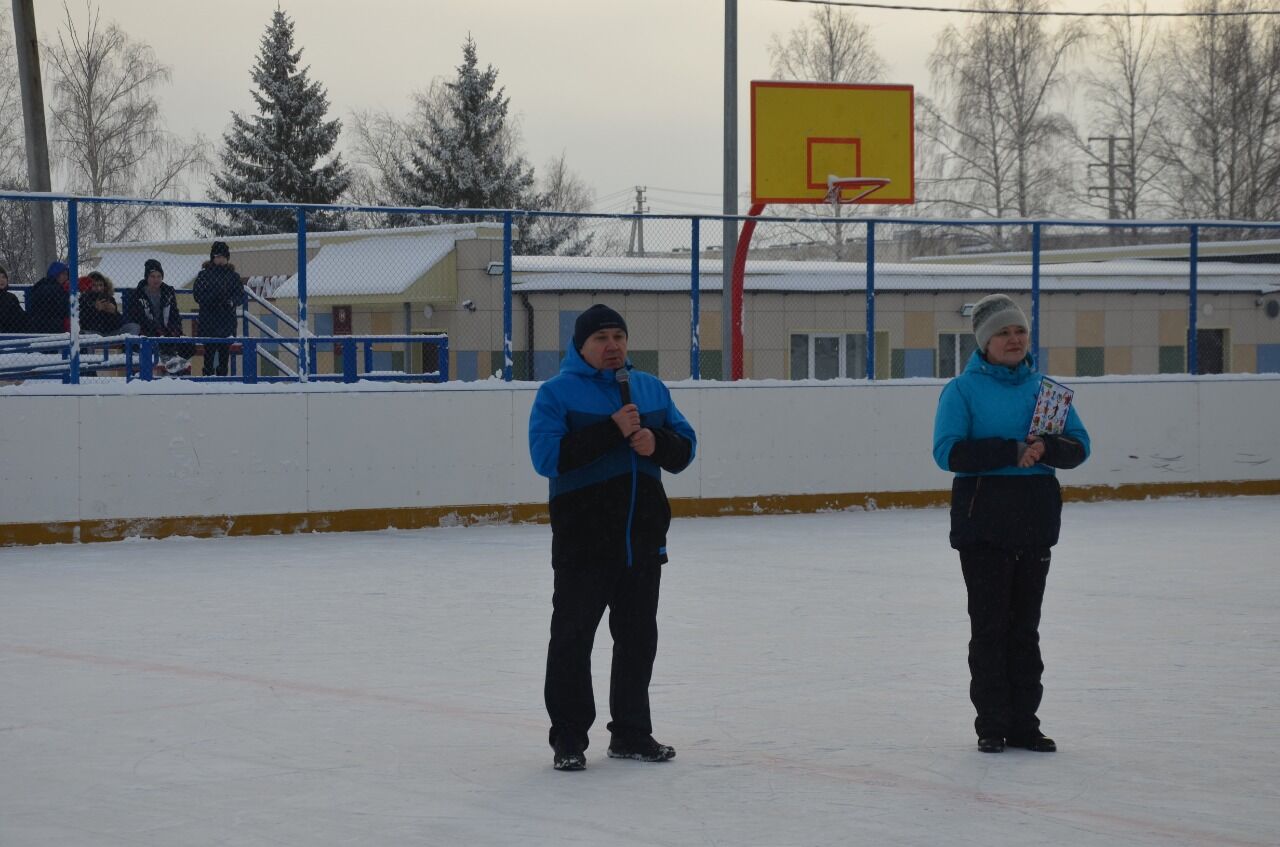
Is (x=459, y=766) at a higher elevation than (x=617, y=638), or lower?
lower

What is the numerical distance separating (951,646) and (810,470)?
751 centimetres

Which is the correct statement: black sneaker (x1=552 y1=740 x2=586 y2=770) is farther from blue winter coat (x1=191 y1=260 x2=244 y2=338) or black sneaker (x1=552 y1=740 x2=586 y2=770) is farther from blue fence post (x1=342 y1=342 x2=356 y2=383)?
blue winter coat (x1=191 y1=260 x2=244 y2=338)

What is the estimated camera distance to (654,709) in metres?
6.66

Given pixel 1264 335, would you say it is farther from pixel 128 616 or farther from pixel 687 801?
pixel 687 801

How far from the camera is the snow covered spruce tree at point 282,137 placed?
4728cm

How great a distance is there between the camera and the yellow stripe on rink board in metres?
13.0

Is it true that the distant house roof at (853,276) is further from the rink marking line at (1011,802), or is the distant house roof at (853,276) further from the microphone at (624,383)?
the rink marking line at (1011,802)

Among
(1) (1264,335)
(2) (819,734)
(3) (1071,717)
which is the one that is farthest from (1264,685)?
(1) (1264,335)

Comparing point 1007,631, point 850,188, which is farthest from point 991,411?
point 850,188

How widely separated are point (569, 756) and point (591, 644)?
361mm

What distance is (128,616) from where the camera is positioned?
30.1 ft

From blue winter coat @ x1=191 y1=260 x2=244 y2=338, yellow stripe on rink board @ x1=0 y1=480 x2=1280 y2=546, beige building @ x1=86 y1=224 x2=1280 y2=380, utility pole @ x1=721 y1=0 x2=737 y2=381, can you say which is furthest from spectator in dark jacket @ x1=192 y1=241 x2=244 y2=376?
utility pole @ x1=721 y1=0 x2=737 y2=381

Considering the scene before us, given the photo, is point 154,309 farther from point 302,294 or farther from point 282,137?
point 282,137

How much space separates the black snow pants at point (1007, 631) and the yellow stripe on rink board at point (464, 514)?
8477 millimetres
